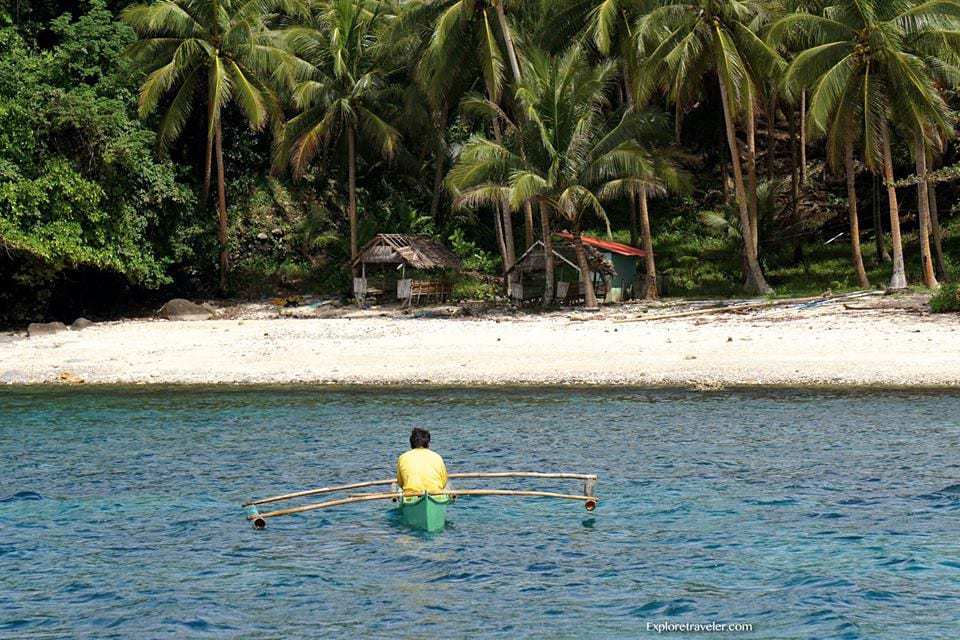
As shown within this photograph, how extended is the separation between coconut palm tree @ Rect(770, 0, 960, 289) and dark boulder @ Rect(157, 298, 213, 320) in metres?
18.7

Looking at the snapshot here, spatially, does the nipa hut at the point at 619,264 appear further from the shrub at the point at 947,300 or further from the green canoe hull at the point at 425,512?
the green canoe hull at the point at 425,512

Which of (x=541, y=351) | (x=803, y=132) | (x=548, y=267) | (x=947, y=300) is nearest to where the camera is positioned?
(x=541, y=351)

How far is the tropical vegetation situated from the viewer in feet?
107

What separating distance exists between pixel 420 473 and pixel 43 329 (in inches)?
898

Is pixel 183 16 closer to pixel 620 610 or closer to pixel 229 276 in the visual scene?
pixel 229 276

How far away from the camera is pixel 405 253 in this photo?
125 ft

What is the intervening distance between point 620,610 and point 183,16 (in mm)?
33153

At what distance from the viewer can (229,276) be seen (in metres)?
42.4

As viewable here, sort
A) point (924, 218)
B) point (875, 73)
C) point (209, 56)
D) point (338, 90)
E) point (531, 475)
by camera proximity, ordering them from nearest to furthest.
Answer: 1. point (531, 475)
2. point (875, 73)
3. point (924, 218)
4. point (209, 56)
5. point (338, 90)

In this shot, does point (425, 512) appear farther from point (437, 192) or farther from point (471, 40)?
point (437, 192)

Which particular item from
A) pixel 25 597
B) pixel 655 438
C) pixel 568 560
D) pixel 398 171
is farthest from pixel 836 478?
pixel 398 171

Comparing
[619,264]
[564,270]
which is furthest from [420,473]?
[619,264]

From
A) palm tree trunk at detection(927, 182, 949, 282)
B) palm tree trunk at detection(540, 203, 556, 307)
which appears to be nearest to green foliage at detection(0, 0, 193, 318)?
palm tree trunk at detection(540, 203, 556, 307)
